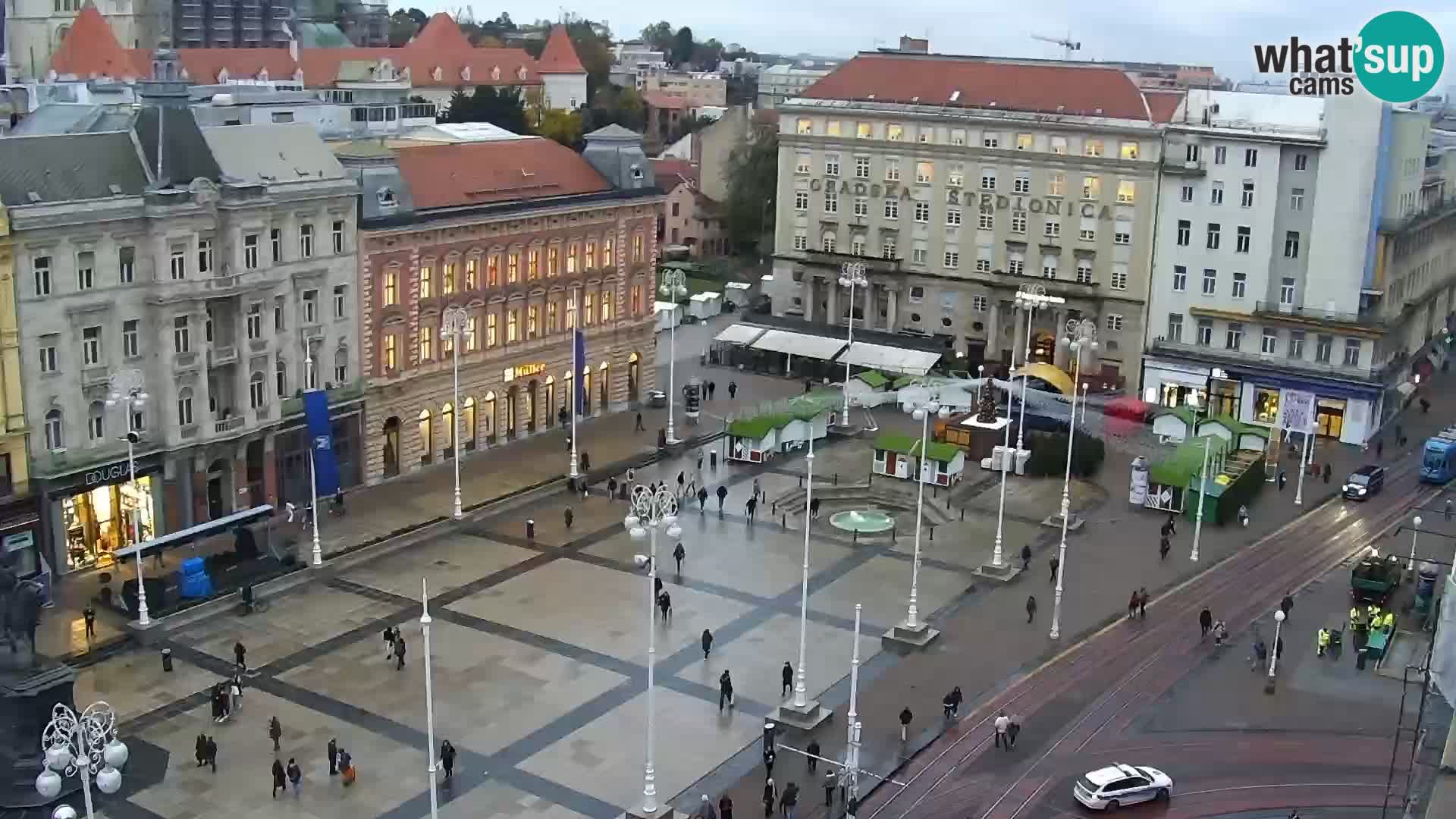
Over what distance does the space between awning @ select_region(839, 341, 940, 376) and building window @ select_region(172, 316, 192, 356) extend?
4343cm

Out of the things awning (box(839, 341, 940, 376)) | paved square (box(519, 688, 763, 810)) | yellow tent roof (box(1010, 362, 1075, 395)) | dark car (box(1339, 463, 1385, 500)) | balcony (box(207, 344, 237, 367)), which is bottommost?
paved square (box(519, 688, 763, 810))

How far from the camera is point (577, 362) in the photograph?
76.1 metres

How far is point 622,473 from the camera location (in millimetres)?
71875

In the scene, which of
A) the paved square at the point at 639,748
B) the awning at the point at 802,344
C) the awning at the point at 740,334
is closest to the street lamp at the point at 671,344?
the awning at the point at 740,334

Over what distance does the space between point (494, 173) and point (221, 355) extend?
20159mm

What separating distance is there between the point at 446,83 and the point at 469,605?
118 metres

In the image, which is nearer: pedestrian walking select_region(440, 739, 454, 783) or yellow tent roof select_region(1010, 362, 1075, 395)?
pedestrian walking select_region(440, 739, 454, 783)

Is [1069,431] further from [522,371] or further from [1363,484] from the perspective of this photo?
[522,371]

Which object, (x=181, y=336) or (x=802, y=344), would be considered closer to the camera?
(x=181, y=336)

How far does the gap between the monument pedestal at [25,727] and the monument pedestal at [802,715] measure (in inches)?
774

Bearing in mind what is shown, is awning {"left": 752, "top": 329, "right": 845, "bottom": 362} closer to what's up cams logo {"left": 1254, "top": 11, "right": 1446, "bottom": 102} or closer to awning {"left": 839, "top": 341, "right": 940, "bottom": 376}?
awning {"left": 839, "top": 341, "right": 940, "bottom": 376}

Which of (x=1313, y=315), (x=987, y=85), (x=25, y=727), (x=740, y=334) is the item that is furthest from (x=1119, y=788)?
(x=987, y=85)

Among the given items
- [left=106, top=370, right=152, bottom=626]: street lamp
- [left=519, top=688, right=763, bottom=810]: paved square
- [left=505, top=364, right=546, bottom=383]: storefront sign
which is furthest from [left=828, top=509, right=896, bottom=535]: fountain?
[left=106, top=370, right=152, bottom=626]: street lamp

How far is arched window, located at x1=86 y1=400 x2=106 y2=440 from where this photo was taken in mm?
55219
